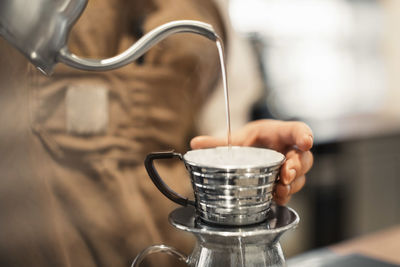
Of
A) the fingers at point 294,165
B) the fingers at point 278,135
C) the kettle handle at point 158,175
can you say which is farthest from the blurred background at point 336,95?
the kettle handle at point 158,175

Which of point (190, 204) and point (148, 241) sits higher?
point (190, 204)

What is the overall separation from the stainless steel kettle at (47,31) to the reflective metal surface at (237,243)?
198mm

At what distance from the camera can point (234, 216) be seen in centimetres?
46

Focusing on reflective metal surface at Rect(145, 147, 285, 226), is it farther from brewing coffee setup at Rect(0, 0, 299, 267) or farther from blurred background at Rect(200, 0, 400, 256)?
blurred background at Rect(200, 0, 400, 256)

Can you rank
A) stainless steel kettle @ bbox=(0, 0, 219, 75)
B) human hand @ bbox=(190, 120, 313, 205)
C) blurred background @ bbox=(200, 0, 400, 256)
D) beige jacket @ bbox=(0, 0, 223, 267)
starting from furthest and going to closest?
blurred background @ bbox=(200, 0, 400, 256)
beige jacket @ bbox=(0, 0, 223, 267)
human hand @ bbox=(190, 120, 313, 205)
stainless steel kettle @ bbox=(0, 0, 219, 75)

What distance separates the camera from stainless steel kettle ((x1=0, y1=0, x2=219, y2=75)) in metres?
0.44

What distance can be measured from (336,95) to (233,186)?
243 cm

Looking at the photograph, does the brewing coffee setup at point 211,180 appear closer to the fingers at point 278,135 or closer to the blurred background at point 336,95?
the fingers at point 278,135

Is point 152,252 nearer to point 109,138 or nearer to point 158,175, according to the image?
point 158,175

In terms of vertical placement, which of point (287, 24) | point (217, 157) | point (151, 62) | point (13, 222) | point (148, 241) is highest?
point (287, 24)

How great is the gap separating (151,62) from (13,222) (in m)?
0.41

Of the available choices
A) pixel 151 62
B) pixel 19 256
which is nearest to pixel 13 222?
pixel 19 256

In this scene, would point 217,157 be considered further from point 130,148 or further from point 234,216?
point 130,148

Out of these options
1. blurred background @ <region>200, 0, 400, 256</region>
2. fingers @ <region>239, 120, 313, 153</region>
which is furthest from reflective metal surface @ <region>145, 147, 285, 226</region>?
blurred background @ <region>200, 0, 400, 256</region>
